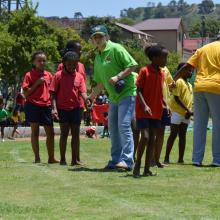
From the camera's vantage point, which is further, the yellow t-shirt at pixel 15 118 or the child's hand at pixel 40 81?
the yellow t-shirt at pixel 15 118

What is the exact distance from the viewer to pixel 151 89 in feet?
29.2

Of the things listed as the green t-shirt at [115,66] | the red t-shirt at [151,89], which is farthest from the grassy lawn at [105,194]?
the green t-shirt at [115,66]

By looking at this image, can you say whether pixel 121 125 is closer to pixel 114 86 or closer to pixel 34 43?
pixel 114 86

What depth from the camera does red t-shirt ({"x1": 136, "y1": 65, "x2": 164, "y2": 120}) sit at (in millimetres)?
8836

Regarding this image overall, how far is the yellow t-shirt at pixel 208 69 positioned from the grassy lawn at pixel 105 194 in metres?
1.21

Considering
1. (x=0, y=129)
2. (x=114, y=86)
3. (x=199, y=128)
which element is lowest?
(x=0, y=129)

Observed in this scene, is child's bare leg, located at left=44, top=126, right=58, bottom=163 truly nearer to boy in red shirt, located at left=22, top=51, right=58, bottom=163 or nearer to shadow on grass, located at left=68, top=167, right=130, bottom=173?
boy in red shirt, located at left=22, top=51, right=58, bottom=163

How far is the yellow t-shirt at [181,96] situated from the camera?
11.5m

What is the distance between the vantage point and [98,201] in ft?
22.2

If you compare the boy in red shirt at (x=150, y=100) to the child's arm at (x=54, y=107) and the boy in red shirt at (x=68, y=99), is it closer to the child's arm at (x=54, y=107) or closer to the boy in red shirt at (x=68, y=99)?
the boy in red shirt at (x=68, y=99)

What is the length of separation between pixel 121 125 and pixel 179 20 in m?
102

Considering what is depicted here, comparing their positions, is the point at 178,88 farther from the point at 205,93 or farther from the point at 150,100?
the point at 150,100

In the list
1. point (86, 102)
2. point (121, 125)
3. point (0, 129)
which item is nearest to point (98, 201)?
point (121, 125)

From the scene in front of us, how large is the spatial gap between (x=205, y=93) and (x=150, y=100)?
1.50 meters
